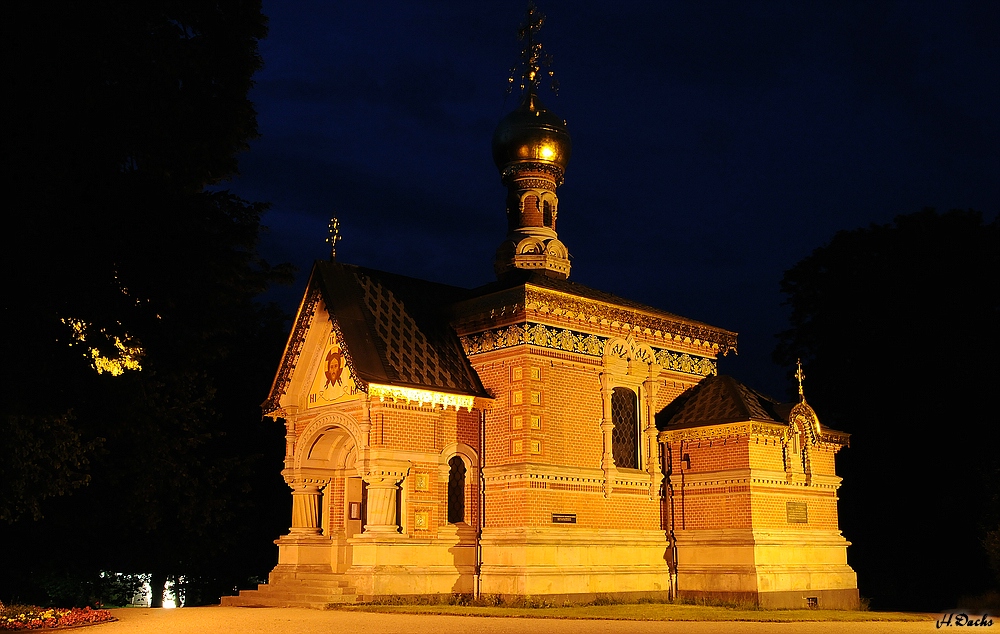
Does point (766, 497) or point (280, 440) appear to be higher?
point (280, 440)

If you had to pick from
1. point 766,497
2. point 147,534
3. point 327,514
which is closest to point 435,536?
point 327,514

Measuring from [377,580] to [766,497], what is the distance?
737 cm

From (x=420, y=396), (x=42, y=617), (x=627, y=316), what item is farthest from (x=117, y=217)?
(x=627, y=316)

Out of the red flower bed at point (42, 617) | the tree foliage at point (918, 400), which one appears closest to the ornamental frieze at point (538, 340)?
the red flower bed at point (42, 617)

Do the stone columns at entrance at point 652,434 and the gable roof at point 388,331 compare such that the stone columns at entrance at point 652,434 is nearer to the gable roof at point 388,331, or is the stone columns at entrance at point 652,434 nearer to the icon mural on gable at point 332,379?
the gable roof at point 388,331

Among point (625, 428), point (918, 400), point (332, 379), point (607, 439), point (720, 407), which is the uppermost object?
point (918, 400)

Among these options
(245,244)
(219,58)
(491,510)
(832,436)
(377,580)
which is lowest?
(377,580)

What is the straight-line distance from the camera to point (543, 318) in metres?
20.0

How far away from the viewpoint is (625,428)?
2131cm

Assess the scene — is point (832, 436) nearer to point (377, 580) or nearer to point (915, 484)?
point (915, 484)

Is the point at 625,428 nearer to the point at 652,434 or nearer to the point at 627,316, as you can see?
the point at 652,434

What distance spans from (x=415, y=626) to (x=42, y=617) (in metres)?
5.56

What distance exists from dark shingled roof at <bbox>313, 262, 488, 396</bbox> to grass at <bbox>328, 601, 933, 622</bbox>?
12.8ft

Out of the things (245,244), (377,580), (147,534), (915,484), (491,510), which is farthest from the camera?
(915,484)
